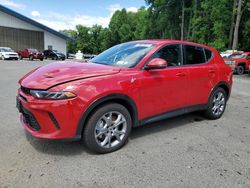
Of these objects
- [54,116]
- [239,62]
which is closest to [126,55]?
[54,116]

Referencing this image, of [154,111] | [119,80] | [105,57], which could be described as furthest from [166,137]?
[105,57]

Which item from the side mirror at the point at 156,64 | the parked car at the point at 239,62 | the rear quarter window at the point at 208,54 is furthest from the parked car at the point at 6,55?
the side mirror at the point at 156,64

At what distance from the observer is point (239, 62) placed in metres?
16.1

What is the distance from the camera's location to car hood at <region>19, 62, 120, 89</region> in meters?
2.99

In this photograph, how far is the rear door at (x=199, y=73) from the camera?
4309 millimetres

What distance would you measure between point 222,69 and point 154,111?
2150 mm

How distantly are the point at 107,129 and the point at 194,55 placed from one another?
2.38m

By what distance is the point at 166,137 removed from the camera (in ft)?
13.1

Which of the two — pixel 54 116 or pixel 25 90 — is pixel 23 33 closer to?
pixel 25 90

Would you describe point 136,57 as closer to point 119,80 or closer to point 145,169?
point 119,80

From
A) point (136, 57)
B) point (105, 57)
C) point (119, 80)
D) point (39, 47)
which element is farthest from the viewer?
point (39, 47)

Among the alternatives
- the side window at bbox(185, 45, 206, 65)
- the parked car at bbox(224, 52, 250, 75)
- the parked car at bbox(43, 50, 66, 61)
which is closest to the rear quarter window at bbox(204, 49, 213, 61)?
the side window at bbox(185, 45, 206, 65)

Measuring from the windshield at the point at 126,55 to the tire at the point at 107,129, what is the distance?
32.0 inches

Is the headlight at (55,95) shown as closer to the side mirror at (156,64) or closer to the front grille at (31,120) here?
the front grille at (31,120)
